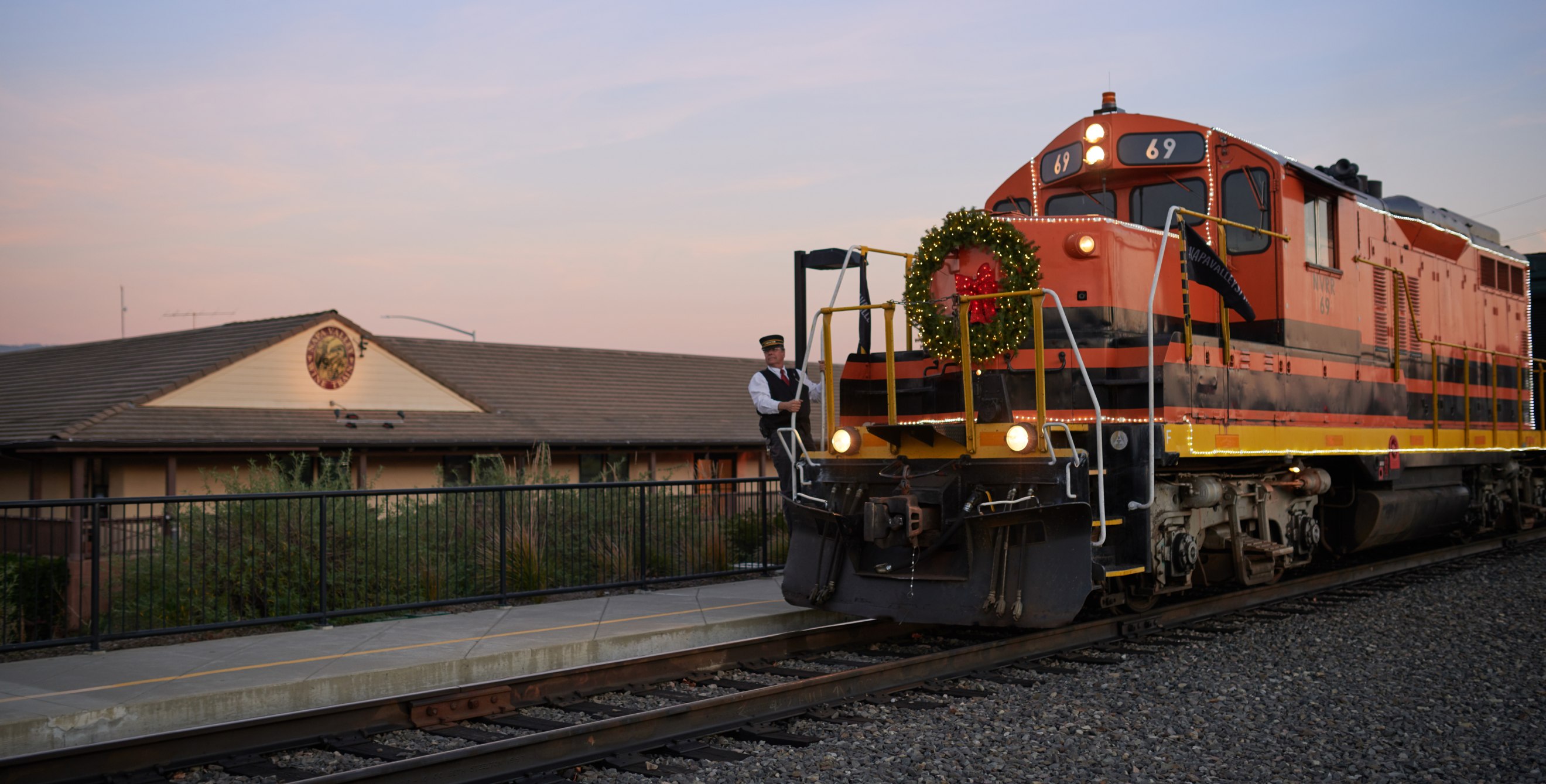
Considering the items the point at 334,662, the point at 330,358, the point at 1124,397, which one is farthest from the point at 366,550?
the point at 330,358

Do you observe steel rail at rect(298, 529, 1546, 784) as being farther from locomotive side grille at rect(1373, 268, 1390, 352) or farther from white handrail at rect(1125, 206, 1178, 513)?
locomotive side grille at rect(1373, 268, 1390, 352)

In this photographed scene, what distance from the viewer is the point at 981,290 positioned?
816 cm

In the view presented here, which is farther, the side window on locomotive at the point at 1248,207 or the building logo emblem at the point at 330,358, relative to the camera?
the building logo emblem at the point at 330,358

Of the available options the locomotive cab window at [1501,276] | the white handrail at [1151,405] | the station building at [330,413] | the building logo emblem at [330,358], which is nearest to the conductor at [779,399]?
the white handrail at [1151,405]

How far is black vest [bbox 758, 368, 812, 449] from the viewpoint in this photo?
955cm

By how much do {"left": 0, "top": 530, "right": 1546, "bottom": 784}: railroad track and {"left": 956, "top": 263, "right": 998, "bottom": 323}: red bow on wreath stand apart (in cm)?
228

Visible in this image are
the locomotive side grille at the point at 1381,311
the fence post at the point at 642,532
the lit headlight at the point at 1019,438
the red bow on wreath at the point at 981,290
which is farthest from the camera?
the locomotive side grille at the point at 1381,311

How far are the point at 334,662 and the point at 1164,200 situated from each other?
23.6ft

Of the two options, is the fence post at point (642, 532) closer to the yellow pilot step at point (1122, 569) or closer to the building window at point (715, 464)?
the yellow pilot step at point (1122, 569)

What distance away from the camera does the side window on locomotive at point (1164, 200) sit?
368 inches

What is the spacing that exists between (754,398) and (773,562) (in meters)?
2.69

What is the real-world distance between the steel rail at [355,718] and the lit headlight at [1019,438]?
201cm

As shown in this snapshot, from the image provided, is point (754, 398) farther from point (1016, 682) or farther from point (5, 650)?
point (5, 650)

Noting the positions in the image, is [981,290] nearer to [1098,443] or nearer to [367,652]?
[1098,443]
